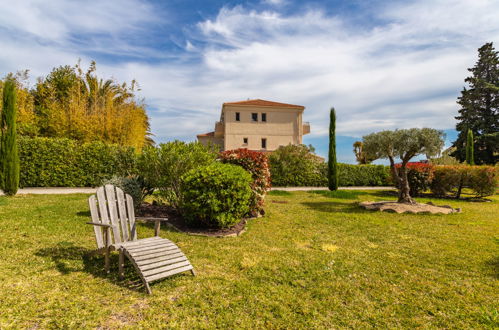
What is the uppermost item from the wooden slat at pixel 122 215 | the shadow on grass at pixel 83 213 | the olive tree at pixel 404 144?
the olive tree at pixel 404 144

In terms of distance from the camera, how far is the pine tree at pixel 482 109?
99.5 ft

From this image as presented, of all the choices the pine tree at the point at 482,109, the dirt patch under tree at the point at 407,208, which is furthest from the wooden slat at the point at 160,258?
the pine tree at the point at 482,109

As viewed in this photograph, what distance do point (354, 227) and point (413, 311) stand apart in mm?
4385

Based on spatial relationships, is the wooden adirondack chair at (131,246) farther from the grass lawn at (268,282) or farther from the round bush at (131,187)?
the round bush at (131,187)

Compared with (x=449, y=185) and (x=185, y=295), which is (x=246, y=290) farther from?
(x=449, y=185)

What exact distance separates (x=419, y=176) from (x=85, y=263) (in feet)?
54.7

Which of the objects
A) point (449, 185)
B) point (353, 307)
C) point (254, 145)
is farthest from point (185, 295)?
point (254, 145)

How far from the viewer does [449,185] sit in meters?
15.2

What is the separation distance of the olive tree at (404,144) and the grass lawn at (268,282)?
4277 millimetres

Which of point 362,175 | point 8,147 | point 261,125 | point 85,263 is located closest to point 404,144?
point 85,263

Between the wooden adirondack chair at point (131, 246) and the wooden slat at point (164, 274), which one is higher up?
the wooden adirondack chair at point (131, 246)

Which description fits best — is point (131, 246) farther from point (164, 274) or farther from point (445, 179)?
point (445, 179)

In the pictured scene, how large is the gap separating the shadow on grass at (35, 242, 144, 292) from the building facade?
1133 inches

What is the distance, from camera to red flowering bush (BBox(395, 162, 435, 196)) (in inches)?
602
